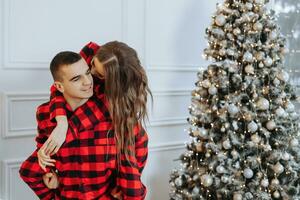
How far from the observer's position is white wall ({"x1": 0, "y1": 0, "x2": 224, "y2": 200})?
7.96 feet

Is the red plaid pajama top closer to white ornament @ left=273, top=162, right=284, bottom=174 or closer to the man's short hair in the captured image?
the man's short hair

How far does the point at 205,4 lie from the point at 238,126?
131 cm

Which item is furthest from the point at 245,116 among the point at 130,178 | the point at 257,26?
the point at 130,178

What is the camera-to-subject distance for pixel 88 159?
1830 millimetres

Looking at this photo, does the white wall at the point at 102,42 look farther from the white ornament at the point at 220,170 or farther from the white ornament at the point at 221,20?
the white ornament at the point at 220,170

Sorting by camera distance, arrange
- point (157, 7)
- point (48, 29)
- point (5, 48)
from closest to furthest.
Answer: point (5, 48) → point (48, 29) → point (157, 7)

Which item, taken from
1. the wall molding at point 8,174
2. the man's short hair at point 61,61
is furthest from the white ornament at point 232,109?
the wall molding at point 8,174

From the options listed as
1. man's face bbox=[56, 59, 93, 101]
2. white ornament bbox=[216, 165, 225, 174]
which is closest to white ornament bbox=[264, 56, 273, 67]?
white ornament bbox=[216, 165, 225, 174]

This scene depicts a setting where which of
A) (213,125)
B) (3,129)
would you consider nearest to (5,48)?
(3,129)

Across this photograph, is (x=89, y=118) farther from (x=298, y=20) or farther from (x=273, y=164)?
(x=298, y=20)

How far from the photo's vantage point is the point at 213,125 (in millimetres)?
2445

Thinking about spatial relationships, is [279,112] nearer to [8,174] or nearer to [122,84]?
[122,84]

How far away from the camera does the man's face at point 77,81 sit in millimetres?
1802

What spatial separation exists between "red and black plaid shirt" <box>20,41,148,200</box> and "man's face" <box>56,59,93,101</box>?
6cm
